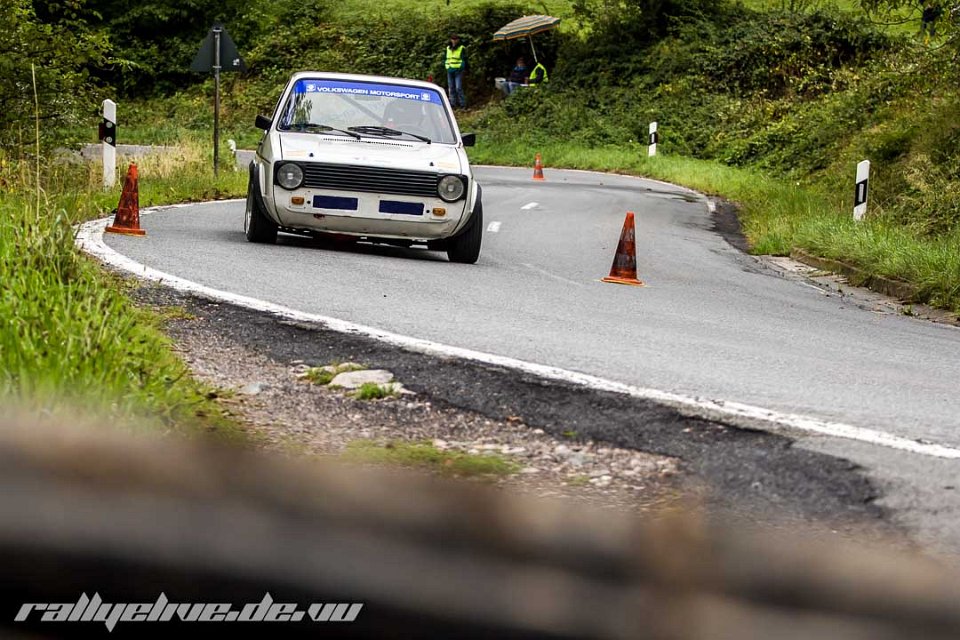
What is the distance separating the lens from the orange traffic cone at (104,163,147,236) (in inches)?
438

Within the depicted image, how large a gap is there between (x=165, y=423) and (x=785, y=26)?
35748mm

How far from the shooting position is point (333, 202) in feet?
36.0

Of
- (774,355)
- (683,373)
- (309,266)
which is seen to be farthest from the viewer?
(309,266)

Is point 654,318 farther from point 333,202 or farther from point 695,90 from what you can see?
point 695,90

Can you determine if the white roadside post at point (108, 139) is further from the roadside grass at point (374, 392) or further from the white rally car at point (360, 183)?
the roadside grass at point (374, 392)

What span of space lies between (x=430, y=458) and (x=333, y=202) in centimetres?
705

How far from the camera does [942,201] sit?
15.3 meters

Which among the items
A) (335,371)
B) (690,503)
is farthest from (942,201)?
(690,503)

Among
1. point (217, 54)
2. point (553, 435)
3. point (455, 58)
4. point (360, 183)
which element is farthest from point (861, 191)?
point (455, 58)

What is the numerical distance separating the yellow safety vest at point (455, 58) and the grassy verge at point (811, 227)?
829 cm

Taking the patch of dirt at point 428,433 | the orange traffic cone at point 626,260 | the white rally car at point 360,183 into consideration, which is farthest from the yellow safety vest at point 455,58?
the patch of dirt at point 428,433

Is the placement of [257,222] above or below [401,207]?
below

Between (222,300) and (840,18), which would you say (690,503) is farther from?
(840,18)

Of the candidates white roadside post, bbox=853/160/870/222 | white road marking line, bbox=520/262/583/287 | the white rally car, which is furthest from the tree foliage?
white roadside post, bbox=853/160/870/222
